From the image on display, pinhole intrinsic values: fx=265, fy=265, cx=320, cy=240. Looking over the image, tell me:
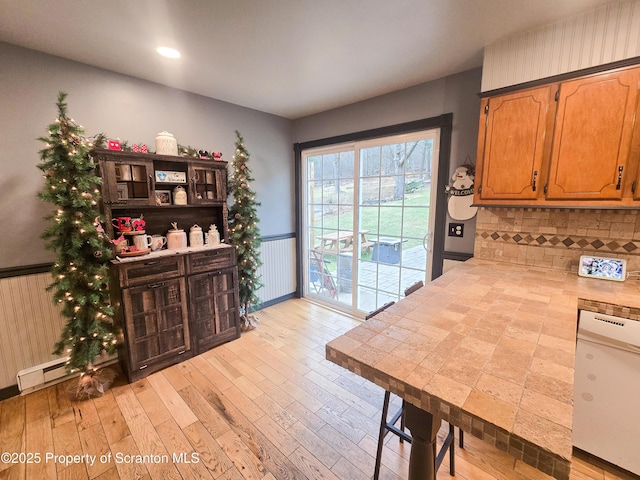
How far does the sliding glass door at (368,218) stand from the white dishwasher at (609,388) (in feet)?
4.51

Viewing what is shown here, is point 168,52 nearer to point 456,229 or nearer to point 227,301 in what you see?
point 227,301

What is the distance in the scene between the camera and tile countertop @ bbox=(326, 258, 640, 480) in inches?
25.8

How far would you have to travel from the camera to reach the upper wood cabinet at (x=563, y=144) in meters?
1.53

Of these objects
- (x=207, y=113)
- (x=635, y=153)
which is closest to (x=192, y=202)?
(x=207, y=113)

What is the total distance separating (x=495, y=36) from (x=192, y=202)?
9.06ft

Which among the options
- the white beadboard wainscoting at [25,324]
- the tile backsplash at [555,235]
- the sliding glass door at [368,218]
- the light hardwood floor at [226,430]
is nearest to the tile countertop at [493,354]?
the tile backsplash at [555,235]

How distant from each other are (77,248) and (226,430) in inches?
64.8

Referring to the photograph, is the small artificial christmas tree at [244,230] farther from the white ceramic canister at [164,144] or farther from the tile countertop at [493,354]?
the tile countertop at [493,354]

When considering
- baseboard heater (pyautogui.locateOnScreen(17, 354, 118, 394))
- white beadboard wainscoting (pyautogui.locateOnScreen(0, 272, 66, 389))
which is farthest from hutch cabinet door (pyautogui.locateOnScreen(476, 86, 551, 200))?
baseboard heater (pyautogui.locateOnScreen(17, 354, 118, 394))

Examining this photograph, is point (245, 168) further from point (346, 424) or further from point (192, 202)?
point (346, 424)

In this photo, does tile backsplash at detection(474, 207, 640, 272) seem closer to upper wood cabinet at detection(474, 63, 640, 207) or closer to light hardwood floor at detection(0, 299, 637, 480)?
upper wood cabinet at detection(474, 63, 640, 207)

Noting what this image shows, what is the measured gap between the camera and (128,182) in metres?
2.31

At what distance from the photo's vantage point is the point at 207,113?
2904 millimetres

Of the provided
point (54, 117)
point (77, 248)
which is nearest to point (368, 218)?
point (77, 248)
